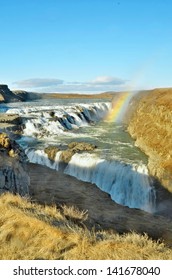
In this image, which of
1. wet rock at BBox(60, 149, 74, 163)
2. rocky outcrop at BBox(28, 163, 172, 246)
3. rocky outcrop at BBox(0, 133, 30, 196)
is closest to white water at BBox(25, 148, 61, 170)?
wet rock at BBox(60, 149, 74, 163)

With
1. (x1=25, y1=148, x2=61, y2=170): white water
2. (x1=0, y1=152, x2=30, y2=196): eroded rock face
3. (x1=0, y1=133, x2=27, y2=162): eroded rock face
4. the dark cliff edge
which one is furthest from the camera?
the dark cliff edge

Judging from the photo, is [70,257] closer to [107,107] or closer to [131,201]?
[131,201]

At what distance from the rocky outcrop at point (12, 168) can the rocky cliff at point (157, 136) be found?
37.7 ft

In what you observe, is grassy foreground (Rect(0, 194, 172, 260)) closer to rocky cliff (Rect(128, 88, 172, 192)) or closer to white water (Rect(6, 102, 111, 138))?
rocky cliff (Rect(128, 88, 172, 192))

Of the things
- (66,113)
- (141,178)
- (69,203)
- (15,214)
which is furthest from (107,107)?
(15,214)

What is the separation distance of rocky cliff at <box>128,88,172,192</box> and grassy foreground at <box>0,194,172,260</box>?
1641cm

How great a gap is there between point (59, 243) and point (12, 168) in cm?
705

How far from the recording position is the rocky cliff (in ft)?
79.3

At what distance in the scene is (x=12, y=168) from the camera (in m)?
13.0

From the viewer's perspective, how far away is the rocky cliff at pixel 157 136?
2416 centimetres

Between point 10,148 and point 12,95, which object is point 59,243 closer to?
point 10,148

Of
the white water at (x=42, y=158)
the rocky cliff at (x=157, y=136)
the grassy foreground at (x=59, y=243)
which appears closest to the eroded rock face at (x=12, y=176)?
the grassy foreground at (x=59, y=243)

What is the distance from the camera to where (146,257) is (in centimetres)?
545

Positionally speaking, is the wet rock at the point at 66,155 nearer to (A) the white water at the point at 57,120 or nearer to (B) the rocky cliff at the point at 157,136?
(B) the rocky cliff at the point at 157,136
